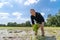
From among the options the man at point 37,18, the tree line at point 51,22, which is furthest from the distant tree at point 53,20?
the man at point 37,18

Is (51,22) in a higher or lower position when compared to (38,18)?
lower

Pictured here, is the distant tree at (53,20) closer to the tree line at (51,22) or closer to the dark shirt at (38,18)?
the tree line at (51,22)

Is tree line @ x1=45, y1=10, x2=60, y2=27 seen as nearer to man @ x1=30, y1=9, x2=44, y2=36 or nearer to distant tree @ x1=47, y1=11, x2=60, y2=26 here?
distant tree @ x1=47, y1=11, x2=60, y2=26

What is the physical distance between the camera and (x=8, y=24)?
7148 mm

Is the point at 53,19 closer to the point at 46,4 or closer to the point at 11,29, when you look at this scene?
the point at 46,4

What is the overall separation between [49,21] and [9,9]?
1.42 meters

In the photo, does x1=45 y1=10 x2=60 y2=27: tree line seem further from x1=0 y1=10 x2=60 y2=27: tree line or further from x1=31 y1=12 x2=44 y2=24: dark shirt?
x1=31 y1=12 x2=44 y2=24: dark shirt

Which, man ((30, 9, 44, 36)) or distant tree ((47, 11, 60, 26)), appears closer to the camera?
man ((30, 9, 44, 36))

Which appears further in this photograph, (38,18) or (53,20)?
(53,20)

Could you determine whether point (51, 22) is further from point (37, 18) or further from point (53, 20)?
point (37, 18)

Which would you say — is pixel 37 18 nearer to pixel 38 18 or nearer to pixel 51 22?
pixel 38 18

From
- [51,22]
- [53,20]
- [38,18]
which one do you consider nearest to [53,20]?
[53,20]

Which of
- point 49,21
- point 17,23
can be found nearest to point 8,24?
point 17,23

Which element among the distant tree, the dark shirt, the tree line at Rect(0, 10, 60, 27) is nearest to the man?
the dark shirt
